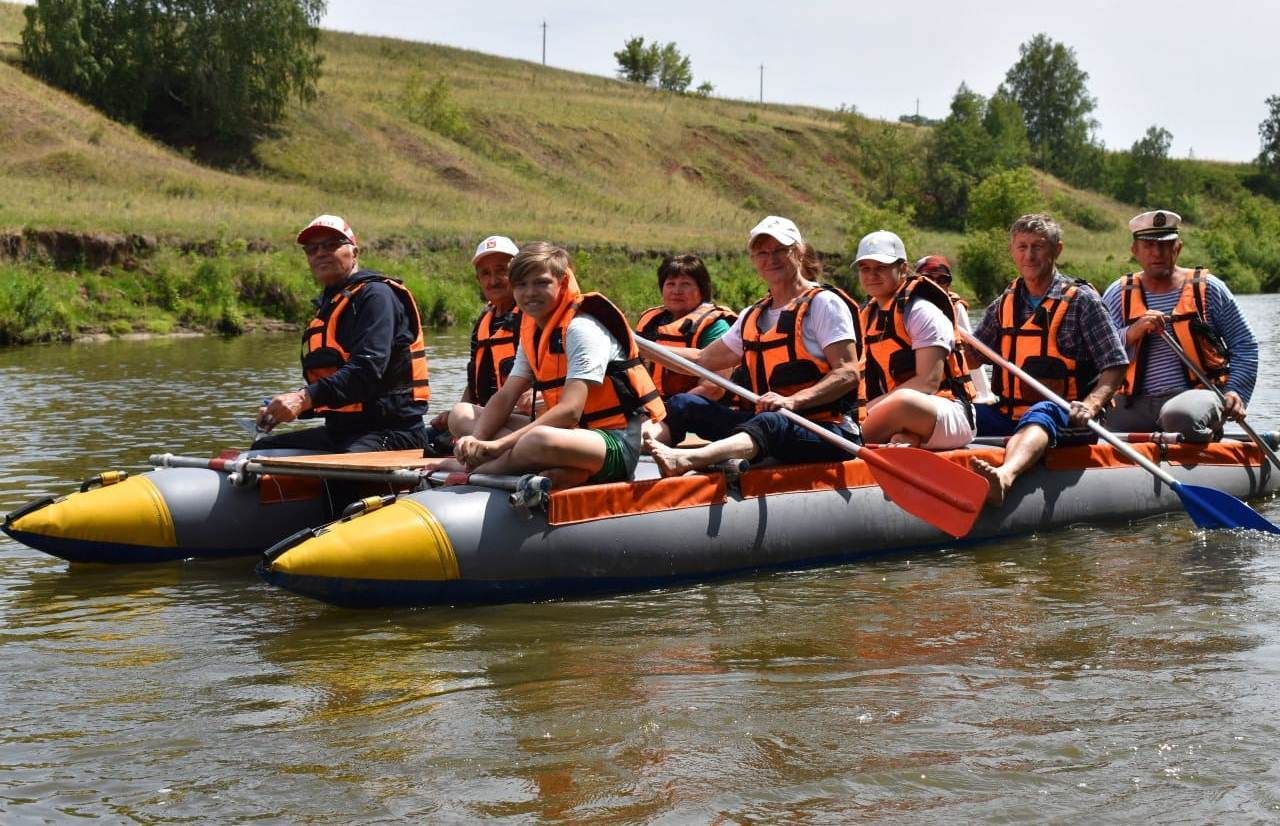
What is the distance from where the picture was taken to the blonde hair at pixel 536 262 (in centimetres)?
589

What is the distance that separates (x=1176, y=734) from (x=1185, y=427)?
3.89 m

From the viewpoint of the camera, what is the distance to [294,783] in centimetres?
409

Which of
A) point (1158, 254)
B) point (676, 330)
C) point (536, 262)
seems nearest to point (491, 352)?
point (676, 330)

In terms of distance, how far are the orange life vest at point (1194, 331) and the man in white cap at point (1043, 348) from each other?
58 cm

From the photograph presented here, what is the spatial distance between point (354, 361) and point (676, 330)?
1.88 meters

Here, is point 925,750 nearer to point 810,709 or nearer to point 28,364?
point 810,709

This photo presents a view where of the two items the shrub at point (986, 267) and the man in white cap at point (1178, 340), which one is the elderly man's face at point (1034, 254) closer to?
the man in white cap at point (1178, 340)

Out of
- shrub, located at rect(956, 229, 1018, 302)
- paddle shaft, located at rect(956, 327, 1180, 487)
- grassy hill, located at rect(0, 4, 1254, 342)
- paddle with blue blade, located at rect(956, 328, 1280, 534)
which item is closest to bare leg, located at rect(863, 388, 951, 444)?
paddle shaft, located at rect(956, 327, 1180, 487)

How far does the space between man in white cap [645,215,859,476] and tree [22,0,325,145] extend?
38.8m

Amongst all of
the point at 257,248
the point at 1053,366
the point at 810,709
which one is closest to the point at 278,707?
the point at 810,709

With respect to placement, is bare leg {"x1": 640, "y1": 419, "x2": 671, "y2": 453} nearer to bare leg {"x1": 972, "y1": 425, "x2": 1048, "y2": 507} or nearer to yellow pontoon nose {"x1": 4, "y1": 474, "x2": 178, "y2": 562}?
bare leg {"x1": 972, "y1": 425, "x2": 1048, "y2": 507}

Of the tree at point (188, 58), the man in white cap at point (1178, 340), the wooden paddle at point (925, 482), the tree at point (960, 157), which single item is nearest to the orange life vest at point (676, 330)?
the wooden paddle at point (925, 482)

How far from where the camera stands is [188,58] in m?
44.1

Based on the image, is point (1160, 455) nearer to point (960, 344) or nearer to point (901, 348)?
point (960, 344)
